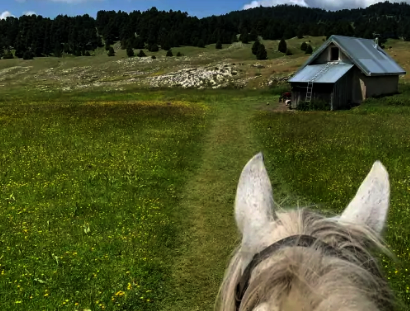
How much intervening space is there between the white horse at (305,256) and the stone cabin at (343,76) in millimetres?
36171

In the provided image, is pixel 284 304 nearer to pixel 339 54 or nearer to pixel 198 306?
pixel 198 306

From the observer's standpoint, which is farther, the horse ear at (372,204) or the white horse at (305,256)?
the horse ear at (372,204)

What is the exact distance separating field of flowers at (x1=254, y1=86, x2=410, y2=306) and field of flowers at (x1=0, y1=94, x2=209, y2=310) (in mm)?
3214

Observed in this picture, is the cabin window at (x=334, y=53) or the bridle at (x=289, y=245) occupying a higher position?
the bridle at (x=289, y=245)

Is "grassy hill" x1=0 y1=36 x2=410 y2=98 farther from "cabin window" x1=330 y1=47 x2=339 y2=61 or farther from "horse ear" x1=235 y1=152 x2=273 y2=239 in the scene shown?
"horse ear" x1=235 y1=152 x2=273 y2=239

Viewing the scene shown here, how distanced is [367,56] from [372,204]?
42920 mm

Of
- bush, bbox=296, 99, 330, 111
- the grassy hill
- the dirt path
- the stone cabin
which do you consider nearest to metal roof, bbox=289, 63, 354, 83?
the stone cabin

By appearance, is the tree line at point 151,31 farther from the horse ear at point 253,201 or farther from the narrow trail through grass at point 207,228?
the horse ear at point 253,201

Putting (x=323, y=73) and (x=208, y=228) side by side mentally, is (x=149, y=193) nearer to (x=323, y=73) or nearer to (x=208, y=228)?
(x=208, y=228)

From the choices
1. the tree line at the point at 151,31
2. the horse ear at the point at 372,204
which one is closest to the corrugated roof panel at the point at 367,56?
the horse ear at the point at 372,204

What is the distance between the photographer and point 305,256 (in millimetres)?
1540

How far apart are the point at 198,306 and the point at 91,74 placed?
8084 cm

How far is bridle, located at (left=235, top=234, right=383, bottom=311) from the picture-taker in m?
1.62

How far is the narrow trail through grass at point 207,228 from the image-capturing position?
269 inches
